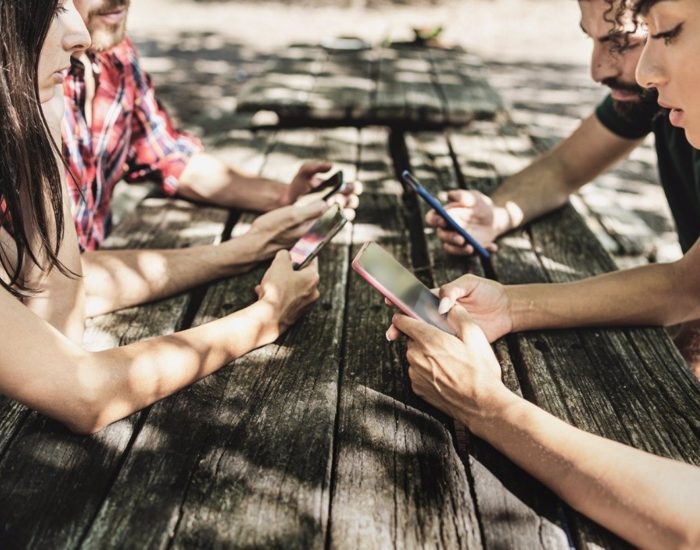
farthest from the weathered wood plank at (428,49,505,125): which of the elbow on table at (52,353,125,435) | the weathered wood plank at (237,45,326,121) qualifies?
the elbow on table at (52,353,125,435)

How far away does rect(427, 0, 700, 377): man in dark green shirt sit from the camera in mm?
2510

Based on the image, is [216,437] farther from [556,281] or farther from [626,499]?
[556,281]

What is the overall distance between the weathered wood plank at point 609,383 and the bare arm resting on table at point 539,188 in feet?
0.84

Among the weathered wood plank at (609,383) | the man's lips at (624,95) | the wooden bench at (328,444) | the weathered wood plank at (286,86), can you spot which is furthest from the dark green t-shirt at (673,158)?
the weathered wood plank at (286,86)

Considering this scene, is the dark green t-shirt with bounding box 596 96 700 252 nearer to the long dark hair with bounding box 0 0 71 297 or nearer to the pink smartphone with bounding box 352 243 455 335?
the pink smartphone with bounding box 352 243 455 335

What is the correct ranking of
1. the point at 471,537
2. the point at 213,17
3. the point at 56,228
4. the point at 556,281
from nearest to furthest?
the point at 471,537 < the point at 56,228 < the point at 556,281 < the point at 213,17

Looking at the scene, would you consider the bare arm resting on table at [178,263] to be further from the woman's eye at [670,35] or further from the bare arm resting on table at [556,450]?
the woman's eye at [670,35]

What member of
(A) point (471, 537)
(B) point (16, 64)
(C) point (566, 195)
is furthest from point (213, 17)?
(A) point (471, 537)

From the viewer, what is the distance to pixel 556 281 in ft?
7.79

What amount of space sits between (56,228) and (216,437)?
76 centimetres

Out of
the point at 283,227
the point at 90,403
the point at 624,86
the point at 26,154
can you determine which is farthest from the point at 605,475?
the point at 624,86

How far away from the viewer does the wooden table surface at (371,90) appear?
3.73m

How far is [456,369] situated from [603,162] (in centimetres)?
159

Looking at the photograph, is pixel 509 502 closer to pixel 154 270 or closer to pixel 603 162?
pixel 154 270
